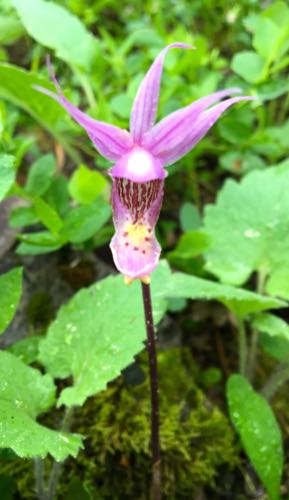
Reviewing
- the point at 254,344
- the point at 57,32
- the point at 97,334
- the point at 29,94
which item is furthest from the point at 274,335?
the point at 57,32

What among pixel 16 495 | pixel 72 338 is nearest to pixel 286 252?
pixel 72 338

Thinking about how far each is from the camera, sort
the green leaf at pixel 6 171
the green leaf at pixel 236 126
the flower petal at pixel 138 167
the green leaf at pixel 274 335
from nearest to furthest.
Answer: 1. the flower petal at pixel 138 167
2. the green leaf at pixel 6 171
3. the green leaf at pixel 274 335
4. the green leaf at pixel 236 126

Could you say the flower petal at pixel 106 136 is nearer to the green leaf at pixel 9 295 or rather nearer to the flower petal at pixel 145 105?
the flower petal at pixel 145 105

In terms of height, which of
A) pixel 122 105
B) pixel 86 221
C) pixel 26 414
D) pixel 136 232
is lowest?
pixel 26 414

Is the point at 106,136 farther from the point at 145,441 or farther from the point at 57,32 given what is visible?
the point at 57,32

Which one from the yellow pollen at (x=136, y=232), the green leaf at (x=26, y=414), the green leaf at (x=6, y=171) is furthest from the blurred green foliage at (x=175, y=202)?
the yellow pollen at (x=136, y=232)

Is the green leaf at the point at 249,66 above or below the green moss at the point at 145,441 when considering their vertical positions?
above
